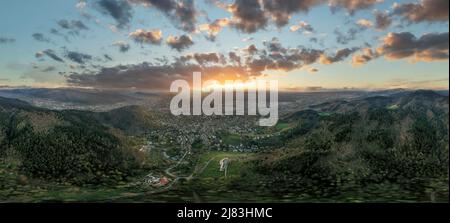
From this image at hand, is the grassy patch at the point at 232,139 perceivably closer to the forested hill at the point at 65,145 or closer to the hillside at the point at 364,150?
the hillside at the point at 364,150

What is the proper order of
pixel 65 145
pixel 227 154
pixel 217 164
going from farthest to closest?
pixel 227 154, pixel 217 164, pixel 65 145

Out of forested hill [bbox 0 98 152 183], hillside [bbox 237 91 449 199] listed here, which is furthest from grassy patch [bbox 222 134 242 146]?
forested hill [bbox 0 98 152 183]

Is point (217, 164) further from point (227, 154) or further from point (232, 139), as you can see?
point (232, 139)

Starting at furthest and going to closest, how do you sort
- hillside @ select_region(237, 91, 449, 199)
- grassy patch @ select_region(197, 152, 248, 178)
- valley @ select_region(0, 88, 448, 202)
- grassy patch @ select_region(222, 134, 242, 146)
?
grassy patch @ select_region(222, 134, 242, 146) → grassy patch @ select_region(197, 152, 248, 178) → hillside @ select_region(237, 91, 449, 199) → valley @ select_region(0, 88, 448, 202)

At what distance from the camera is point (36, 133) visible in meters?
61.5

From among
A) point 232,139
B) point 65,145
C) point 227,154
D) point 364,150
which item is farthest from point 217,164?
point 364,150

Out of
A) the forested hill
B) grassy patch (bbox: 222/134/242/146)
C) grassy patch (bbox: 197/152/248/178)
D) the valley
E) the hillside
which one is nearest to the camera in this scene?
the valley

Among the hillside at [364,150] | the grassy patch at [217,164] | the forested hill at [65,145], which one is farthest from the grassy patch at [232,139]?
the forested hill at [65,145]

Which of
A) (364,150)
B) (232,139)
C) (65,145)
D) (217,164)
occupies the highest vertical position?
(65,145)

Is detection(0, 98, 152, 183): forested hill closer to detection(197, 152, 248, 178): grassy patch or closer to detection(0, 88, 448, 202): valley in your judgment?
detection(0, 88, 448, 202): valley

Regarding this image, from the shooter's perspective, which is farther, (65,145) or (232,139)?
(232,139)

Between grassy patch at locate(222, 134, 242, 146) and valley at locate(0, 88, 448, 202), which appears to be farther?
grassy patch at locate(222, 134, 242, 146)
